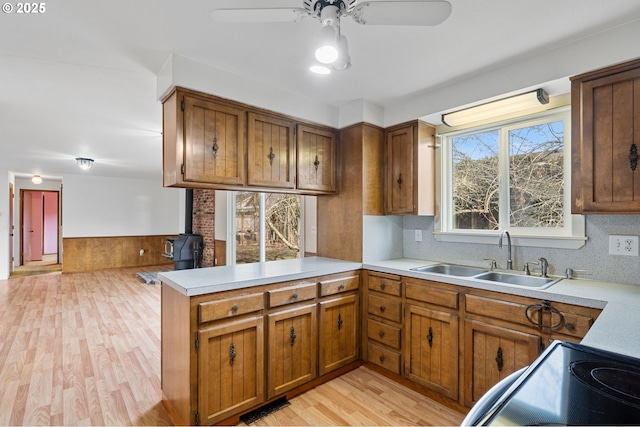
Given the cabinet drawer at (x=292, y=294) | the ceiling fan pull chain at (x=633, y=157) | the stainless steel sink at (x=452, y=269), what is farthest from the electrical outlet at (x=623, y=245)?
the cabinet drawer at (x=292, y=294)

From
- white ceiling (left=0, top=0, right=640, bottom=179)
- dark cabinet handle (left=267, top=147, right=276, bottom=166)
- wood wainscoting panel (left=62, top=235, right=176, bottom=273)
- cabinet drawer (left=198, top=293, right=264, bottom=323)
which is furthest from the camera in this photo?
wood wainscoting panel (left=62, top=235, right=176, bottom=273)

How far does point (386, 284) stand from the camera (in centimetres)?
255

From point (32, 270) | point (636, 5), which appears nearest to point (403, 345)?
point (636, 5)

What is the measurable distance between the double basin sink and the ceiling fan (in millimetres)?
1582

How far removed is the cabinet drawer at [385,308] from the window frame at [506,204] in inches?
32.4

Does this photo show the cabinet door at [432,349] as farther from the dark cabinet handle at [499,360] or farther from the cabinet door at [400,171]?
the cabinet door at [400,171]

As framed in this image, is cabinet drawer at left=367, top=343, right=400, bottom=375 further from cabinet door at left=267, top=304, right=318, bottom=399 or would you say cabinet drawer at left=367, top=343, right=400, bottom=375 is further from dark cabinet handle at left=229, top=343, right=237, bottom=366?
dark cabinet handle at left=229, top=343, right=237, bottom=366

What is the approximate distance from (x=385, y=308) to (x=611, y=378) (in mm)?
1773

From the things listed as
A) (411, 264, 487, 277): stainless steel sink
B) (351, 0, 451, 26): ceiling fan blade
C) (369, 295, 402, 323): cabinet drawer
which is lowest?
(369, 295, 402, 323): cabinet drawer

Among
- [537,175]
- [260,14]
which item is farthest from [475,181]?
[260,14]

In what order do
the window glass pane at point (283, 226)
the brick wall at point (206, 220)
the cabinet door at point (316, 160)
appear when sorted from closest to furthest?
the cabinet door at point (316, 160) < the window glass pane at point (283, 226) < the brick wall at point (206, 220)

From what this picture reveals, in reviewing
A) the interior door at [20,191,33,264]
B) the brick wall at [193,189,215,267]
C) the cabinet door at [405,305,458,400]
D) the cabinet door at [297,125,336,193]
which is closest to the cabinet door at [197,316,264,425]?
the cabinet door at [405,305,458,400]

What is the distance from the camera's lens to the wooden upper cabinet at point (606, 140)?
1698 mm

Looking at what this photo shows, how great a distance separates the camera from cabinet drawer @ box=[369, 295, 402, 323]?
2.47 meters
